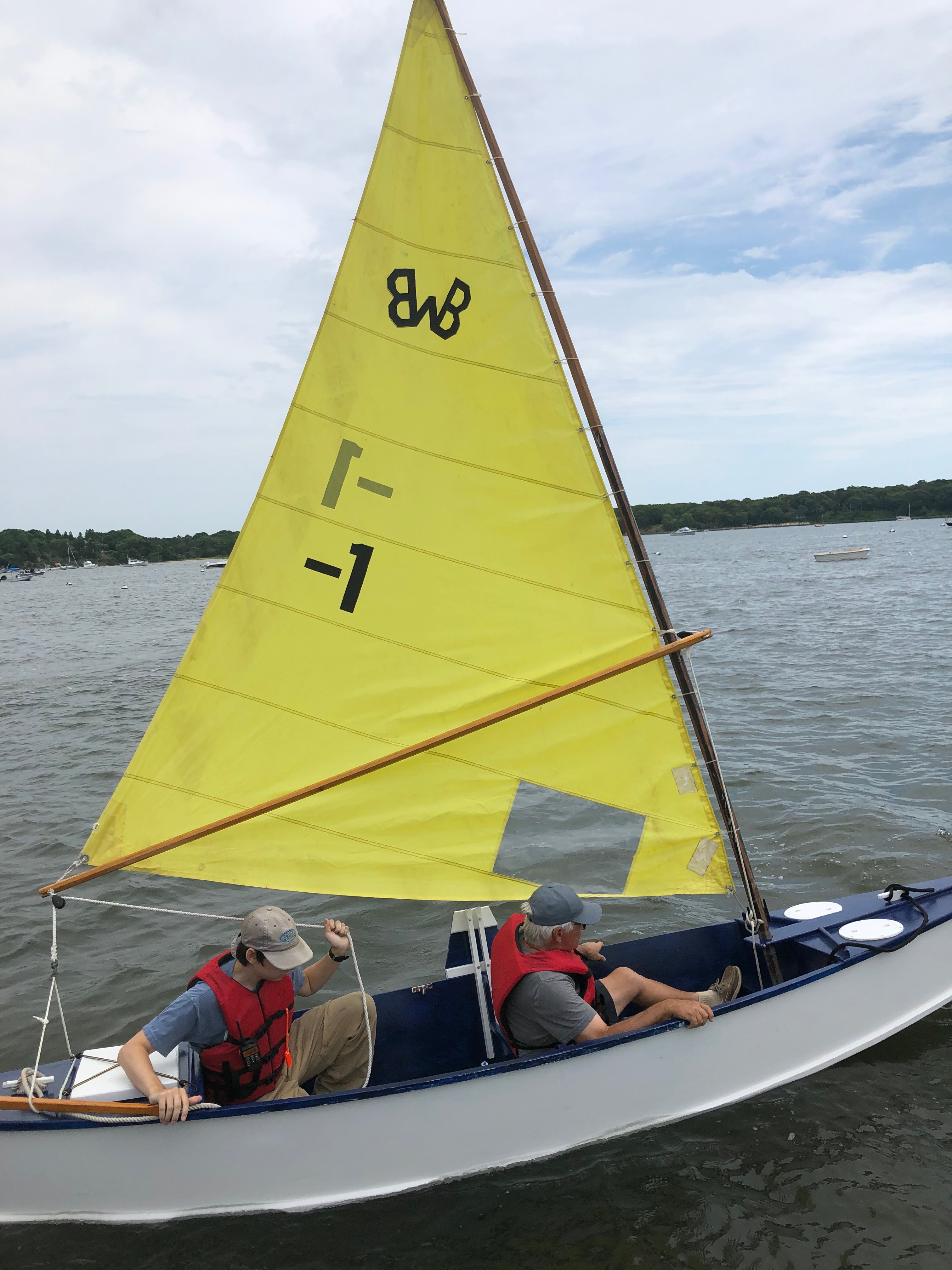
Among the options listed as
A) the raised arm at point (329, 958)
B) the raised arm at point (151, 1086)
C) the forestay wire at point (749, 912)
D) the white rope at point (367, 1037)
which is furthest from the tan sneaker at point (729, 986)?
the raised arm at point (151, 1086)

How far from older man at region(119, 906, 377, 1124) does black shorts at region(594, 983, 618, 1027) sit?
1.23 metres

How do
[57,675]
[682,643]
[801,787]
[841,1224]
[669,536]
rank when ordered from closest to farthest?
[841,1224] → [682,643] → [801,787] → [57,675] → [669,536]

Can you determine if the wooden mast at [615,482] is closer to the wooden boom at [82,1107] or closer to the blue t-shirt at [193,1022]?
the blue t-shirt at [193,1022]

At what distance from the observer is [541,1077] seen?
4.09 metres

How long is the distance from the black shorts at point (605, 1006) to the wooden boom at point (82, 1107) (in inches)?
89.2

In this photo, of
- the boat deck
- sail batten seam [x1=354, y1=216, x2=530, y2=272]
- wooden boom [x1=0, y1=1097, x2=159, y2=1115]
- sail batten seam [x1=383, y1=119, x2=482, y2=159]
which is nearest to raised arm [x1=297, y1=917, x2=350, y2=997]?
the boat deck

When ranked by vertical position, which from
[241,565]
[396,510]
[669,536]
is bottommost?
[241,565]

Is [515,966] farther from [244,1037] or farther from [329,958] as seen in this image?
[244,1037]

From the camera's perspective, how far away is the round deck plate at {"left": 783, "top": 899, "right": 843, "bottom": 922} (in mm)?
5204

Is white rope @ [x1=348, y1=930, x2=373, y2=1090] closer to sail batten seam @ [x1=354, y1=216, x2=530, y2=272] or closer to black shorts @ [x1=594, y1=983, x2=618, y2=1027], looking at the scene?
black shorts @ [x1=594, y1=983, x2=618, y2=1027]

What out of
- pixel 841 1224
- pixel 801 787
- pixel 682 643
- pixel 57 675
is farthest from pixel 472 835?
pixel 57 675

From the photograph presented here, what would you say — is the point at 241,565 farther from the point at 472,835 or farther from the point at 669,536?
the point at 669,536

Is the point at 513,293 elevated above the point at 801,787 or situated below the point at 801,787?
above

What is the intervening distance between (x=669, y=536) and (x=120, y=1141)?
151 metres
